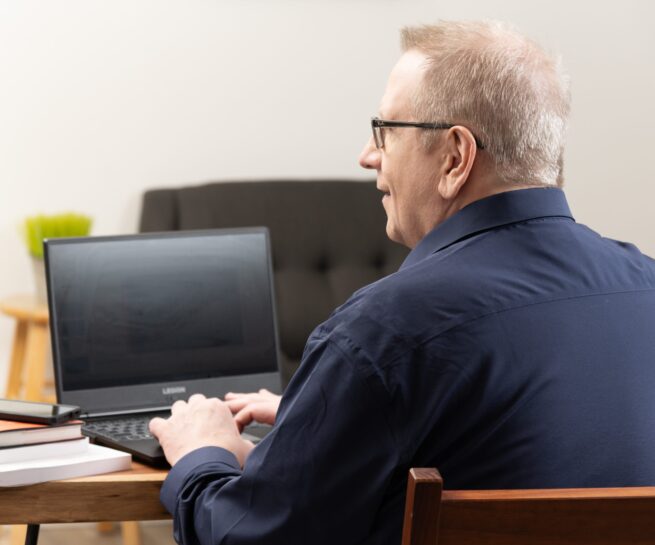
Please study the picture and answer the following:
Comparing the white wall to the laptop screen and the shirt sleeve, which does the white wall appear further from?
the shirt sleeve

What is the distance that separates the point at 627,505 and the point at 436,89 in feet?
1.87

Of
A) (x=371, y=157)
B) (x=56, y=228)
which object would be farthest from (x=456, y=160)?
(x=56, y=228)

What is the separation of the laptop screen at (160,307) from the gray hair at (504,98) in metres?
0.66

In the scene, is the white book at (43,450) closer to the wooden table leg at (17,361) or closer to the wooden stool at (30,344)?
the wooden stool at (30,344)

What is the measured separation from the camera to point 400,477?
1.07 meters

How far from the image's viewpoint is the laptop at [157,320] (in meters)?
1.70

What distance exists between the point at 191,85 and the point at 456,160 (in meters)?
2.21

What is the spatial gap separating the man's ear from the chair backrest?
1.49 feet

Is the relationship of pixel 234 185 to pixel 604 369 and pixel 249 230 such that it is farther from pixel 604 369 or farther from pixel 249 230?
pixel 604 369

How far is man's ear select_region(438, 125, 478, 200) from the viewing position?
1.21m

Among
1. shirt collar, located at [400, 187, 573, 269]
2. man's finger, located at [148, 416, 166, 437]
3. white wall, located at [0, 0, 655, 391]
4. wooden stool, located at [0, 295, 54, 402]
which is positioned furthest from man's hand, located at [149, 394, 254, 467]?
white wall, located at [0, 0, 655, 391]

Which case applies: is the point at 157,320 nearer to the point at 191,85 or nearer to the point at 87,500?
the point at 87,500

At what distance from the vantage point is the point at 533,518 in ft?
2.80

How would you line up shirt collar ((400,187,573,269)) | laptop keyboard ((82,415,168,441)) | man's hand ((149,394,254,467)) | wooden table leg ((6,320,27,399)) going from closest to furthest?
shirt collar ((400,187,573,269))
man's hand ((149,394,254,467))
laptop keyboard ((82,415,168,441))
wooden table leg ((6,320,27,399))
